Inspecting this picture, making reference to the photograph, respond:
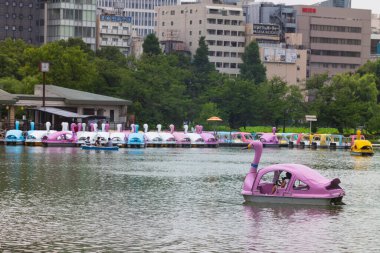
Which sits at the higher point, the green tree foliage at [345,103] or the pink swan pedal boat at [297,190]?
the green tree foliage at [345,103]

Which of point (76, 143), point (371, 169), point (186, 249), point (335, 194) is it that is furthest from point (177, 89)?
point (186, 249)

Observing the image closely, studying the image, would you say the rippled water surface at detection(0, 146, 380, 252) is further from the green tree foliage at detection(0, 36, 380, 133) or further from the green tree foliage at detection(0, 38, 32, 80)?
the green tree foliage at detection(0, 38, 32, 80)

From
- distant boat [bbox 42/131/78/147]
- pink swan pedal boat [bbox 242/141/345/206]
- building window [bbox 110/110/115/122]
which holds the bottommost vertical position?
pink swan pedal boat [bbox 242/141/345/206]

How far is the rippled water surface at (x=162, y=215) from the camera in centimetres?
3741

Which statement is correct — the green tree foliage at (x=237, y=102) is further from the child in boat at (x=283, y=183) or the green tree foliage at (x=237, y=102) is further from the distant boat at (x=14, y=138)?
the child in boat at (x=283, y=183)

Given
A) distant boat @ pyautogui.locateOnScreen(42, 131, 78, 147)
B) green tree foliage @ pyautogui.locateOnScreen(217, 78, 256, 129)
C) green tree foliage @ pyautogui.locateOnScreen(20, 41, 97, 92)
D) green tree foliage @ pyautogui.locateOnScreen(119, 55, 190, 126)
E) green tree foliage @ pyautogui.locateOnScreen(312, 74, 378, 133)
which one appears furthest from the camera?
green tree foliage @ pyautogui.locateOnScreen(217, 78, 256, 129)

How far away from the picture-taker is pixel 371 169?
84625 millimetres

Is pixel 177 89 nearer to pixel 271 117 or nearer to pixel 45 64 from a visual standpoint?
pixel 271 117

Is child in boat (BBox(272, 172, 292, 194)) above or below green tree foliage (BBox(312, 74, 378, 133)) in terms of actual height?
below

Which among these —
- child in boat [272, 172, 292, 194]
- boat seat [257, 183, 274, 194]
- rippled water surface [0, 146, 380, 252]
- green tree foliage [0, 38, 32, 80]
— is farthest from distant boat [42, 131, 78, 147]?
boat seat [257, 183, 274, 194]

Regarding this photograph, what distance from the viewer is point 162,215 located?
45656 mm

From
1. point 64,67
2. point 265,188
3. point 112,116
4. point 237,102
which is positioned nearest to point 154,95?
point 112,116

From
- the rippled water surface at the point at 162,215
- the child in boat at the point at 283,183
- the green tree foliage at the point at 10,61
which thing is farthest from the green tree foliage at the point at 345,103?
the child in boat at the point at 283,183

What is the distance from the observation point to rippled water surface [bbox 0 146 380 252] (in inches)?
1473
